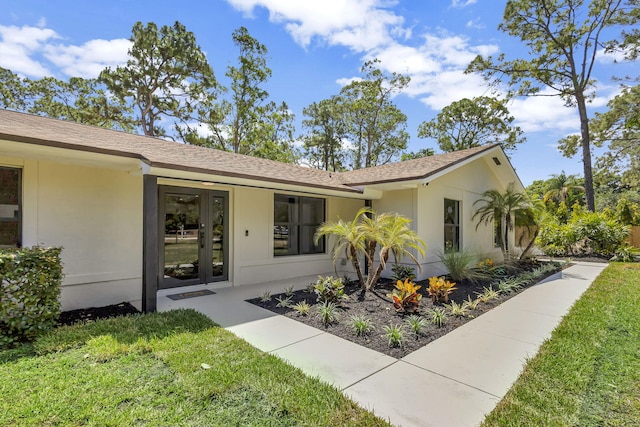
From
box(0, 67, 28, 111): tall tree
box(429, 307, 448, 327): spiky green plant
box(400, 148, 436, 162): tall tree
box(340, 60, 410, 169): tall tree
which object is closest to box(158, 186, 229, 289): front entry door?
box(429, 307, 448, 327): spiky green plant

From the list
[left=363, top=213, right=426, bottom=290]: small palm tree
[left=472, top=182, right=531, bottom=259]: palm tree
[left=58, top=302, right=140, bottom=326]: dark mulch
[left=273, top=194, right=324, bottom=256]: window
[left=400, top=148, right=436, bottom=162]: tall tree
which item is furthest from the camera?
[left=400, top=148, right=436, bottom=162]: tall tree

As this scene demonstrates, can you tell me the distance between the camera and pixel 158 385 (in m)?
2.89

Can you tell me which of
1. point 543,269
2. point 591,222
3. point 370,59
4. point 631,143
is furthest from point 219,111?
point 631,143

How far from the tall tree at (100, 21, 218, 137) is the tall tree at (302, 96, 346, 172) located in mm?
9884

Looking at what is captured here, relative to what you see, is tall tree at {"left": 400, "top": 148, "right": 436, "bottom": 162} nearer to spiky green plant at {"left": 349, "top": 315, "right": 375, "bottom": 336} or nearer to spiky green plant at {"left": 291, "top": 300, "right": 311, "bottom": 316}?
spiky green plant at {"left": 291, "top": 300, "right": 311, "bottom": 316}

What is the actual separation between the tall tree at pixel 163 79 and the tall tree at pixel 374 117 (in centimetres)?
1178

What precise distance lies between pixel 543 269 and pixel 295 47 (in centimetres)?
1322

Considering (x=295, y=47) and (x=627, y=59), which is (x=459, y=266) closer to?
(x=295, y=47)

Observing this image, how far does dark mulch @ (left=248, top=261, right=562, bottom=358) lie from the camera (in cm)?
417

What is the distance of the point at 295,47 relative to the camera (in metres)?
13.2

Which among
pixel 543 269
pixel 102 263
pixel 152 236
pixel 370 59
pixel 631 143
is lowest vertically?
pixel 543 269

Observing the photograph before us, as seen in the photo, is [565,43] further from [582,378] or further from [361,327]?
[361,327]

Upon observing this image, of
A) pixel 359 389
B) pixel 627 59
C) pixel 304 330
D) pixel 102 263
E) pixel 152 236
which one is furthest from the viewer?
pixel 627 59

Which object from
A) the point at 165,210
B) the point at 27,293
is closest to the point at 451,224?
the point at 165,210
